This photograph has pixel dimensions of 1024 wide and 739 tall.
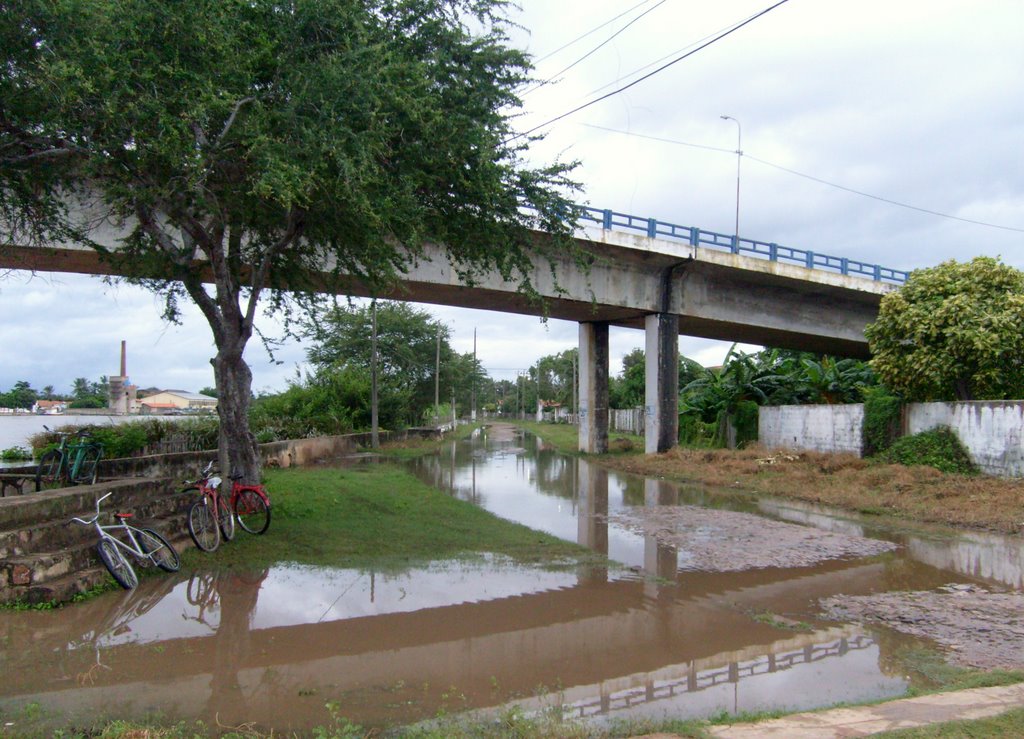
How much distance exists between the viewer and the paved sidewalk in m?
4.44

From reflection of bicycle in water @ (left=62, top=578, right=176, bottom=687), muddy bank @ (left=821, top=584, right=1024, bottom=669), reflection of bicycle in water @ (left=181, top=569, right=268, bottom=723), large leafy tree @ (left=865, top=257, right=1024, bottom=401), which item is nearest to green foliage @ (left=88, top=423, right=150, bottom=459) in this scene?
reflection of bicycle in water @ (left=181, top=569, right=268, bottom=723)

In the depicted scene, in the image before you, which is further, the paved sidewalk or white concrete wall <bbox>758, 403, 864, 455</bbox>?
white concrete wall <bbox>758, 403, 864, 455</bbox>

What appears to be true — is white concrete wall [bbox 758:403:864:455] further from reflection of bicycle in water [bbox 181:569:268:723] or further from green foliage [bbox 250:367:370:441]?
reflection of bicycle in water [bbox 181:569:268:723]

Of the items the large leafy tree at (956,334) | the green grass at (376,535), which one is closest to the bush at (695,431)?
the large leafy tree at (956,334)

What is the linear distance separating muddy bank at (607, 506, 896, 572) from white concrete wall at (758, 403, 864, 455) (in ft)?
31.2

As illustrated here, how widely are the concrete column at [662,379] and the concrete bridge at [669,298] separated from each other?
38 millimetres

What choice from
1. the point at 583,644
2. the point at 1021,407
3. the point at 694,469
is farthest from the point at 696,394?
the point at 583,644

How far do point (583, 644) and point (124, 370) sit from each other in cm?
4271

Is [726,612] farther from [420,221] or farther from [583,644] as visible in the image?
[420,221]

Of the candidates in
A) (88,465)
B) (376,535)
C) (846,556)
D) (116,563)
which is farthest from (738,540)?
(88,465)

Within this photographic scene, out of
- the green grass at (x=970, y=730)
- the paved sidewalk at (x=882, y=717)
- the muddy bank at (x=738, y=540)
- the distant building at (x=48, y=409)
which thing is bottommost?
the muddy bank at (x=738, y=540)

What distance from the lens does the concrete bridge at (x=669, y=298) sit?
24812mm

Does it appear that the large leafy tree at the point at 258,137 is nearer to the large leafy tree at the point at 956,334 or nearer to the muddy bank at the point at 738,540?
the muddy bank at the point at 738,540

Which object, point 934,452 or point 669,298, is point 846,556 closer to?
point 934,452
